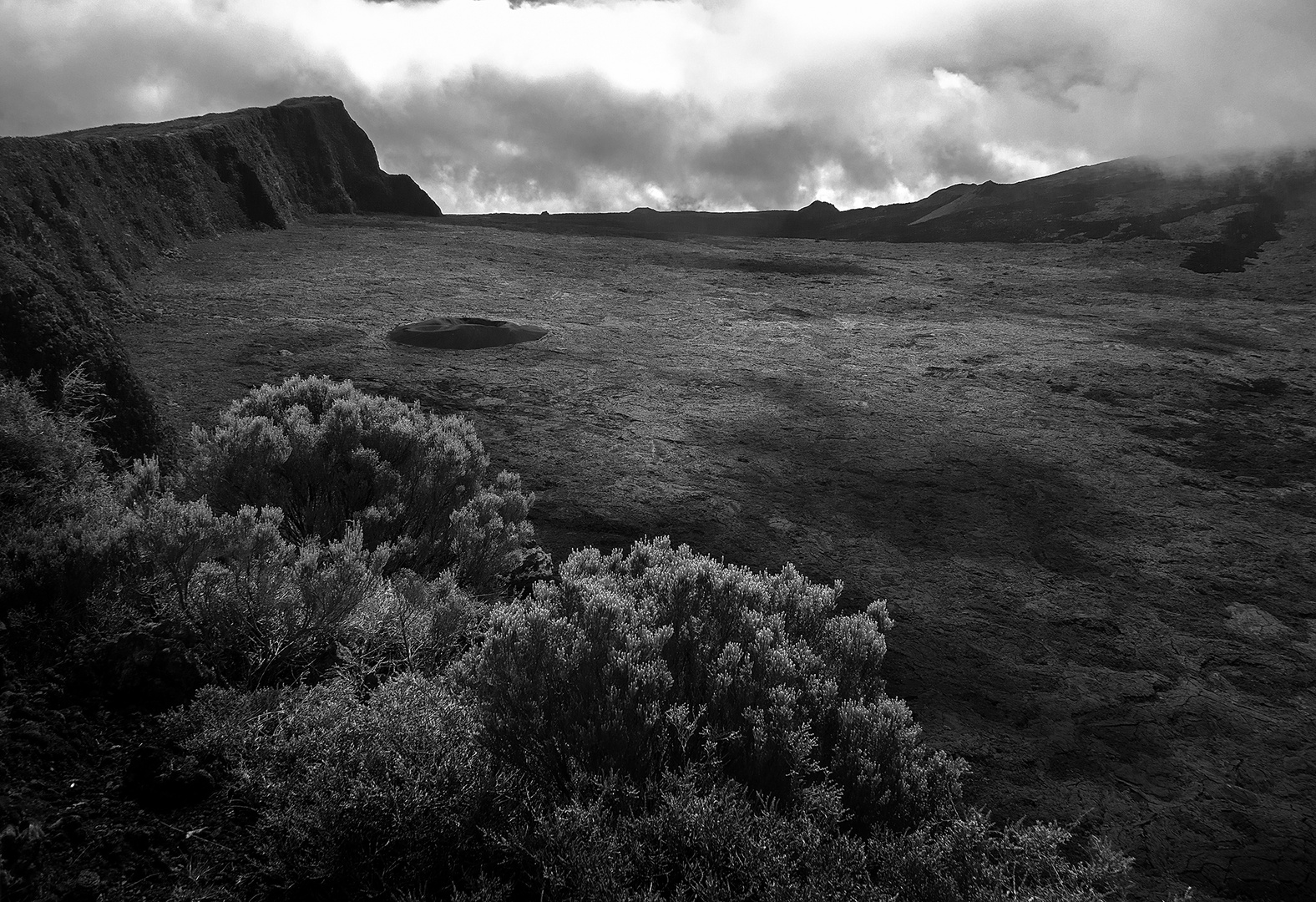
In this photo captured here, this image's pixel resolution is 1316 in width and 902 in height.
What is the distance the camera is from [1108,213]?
67.7 feet

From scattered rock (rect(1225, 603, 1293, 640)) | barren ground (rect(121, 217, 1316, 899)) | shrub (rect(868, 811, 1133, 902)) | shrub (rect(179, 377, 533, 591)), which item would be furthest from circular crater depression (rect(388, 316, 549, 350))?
shrub (rect(868, 811, 1133, 902))

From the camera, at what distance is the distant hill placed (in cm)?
1842

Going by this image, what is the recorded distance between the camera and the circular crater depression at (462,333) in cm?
957

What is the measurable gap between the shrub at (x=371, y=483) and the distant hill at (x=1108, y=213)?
15.7 meters

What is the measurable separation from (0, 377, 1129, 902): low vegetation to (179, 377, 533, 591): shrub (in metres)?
0.53

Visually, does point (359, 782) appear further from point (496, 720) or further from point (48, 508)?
point (48, 508)

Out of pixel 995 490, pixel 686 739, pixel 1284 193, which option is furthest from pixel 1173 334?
pixel 1284 193

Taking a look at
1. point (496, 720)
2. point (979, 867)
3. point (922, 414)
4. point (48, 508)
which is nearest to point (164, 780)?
point (496, 720)

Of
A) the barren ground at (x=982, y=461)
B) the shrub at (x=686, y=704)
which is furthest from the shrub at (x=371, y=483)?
the shrub at (x=686, y=704)

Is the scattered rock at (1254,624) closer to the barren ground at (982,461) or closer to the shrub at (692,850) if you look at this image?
the barren ground at (982,461)

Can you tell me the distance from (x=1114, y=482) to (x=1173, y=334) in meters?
5.76

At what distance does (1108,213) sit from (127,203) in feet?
68.7

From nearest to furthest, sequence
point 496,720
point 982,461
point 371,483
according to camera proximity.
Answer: point 496,720 < point 371,483 < point 982,461

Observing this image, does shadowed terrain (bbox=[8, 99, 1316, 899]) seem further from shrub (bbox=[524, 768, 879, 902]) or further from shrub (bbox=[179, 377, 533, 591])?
shrub (bbox=[524, 768, 879, 902])
